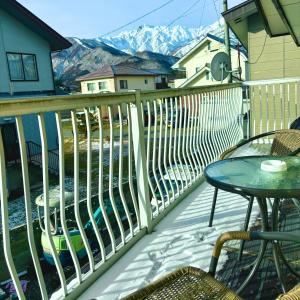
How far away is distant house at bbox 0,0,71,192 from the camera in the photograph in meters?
14.8

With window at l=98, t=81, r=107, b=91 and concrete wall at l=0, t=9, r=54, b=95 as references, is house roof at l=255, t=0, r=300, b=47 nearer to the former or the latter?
concrete wall at l=0, t=9, r=54, b=95

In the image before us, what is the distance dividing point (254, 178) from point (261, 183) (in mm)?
99

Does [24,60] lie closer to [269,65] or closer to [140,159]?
[269,65]

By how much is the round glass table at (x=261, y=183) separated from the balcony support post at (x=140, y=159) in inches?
27.2

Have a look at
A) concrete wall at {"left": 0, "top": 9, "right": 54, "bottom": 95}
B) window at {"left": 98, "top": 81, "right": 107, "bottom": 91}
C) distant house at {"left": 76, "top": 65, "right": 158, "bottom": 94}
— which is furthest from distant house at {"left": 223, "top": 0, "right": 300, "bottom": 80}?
window at {"left": 98, "top": 81, "right": 107, "bottom": 91}

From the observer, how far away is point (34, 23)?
609 inches

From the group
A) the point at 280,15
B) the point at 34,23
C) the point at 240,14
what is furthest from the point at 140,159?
the point at 34,23

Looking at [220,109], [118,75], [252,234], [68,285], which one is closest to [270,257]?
[252,234]

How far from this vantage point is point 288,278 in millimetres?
1981

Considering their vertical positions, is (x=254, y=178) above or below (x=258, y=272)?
above

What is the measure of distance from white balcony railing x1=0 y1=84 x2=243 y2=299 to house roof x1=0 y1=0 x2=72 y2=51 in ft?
39.8

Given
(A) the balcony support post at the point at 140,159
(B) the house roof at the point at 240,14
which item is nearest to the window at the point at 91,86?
(B) the house roof at the point at 240,14

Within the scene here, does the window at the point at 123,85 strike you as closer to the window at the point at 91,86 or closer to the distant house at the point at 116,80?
the distant house at the point at 116,80

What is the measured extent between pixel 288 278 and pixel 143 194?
1.21 meters
